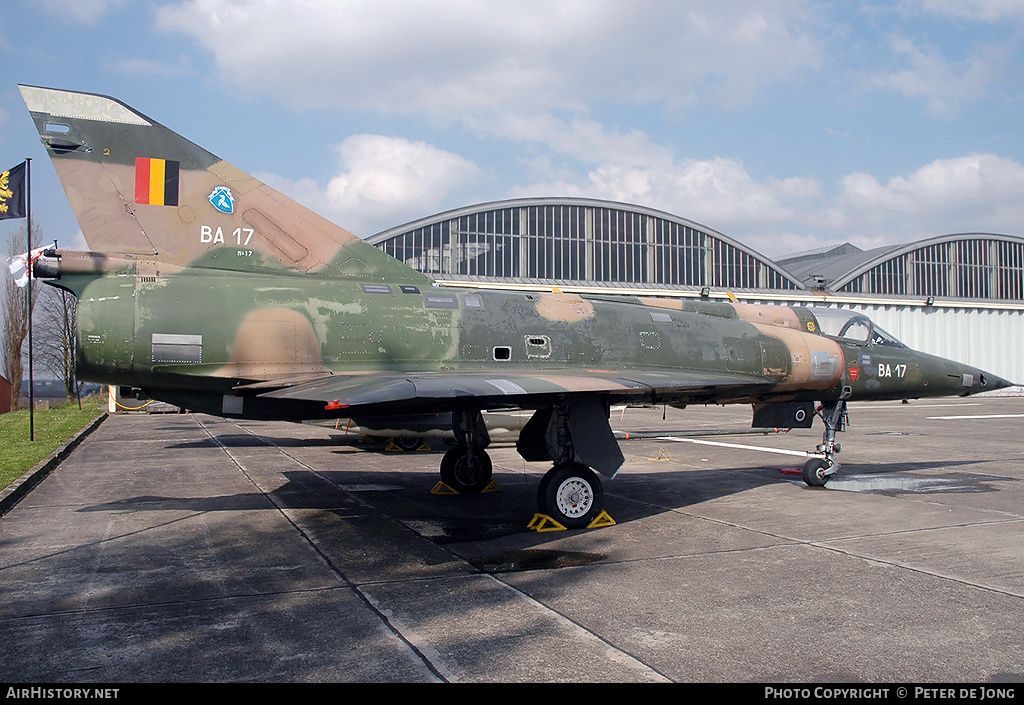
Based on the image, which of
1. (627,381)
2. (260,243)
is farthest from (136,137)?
(627,381)

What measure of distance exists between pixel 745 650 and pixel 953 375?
972cm

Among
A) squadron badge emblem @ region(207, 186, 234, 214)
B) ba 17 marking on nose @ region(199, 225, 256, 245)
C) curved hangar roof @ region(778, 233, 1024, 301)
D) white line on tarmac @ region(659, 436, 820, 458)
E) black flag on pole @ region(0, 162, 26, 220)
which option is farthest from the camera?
curved hangar roof @ region(778, 233, 1024, 301)

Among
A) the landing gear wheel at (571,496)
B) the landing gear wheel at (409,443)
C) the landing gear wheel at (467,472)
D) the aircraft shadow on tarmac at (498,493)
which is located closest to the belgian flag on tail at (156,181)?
the aircraft shadow on tarmac at (498,493)

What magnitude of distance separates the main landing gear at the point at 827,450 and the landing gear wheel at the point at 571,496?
4540mm

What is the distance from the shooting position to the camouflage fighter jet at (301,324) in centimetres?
759

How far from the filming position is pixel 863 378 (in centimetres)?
1138

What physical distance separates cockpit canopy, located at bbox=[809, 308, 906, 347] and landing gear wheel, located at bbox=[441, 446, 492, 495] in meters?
5.96

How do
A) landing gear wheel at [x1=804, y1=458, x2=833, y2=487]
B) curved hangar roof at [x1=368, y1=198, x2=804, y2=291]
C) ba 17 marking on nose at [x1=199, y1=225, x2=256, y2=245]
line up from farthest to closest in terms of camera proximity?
curved hangar roof at [x1=368, y1=198, x2=804, y2=291] → landing gear wheel at [x1=804, y1=458, x2=833, y2=487] → ba 17 marking on nose at [x1=199, y1=225, x2=256, y2=245]

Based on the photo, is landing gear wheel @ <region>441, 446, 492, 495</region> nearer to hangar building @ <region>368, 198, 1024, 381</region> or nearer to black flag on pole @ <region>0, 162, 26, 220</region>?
black flag on pole @ <region>0, 162, 26, 220</region>

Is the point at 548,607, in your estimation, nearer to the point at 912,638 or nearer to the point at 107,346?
the point at 912,638

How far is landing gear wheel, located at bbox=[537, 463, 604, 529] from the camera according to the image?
8.27m

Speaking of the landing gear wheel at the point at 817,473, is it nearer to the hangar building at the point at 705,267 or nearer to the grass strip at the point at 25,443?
the grass strip at the point at 25,443

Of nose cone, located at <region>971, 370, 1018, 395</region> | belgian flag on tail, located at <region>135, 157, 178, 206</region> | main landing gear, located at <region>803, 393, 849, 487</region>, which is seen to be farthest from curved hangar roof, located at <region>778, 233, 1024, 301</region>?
belgian flag on tail, located at <region>135, 157, 178, 206</region>

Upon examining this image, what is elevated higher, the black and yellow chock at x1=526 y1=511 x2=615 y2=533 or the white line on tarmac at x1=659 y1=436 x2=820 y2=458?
the black and yellow chock at x1=526 y1=511 x2=615 y2=533
